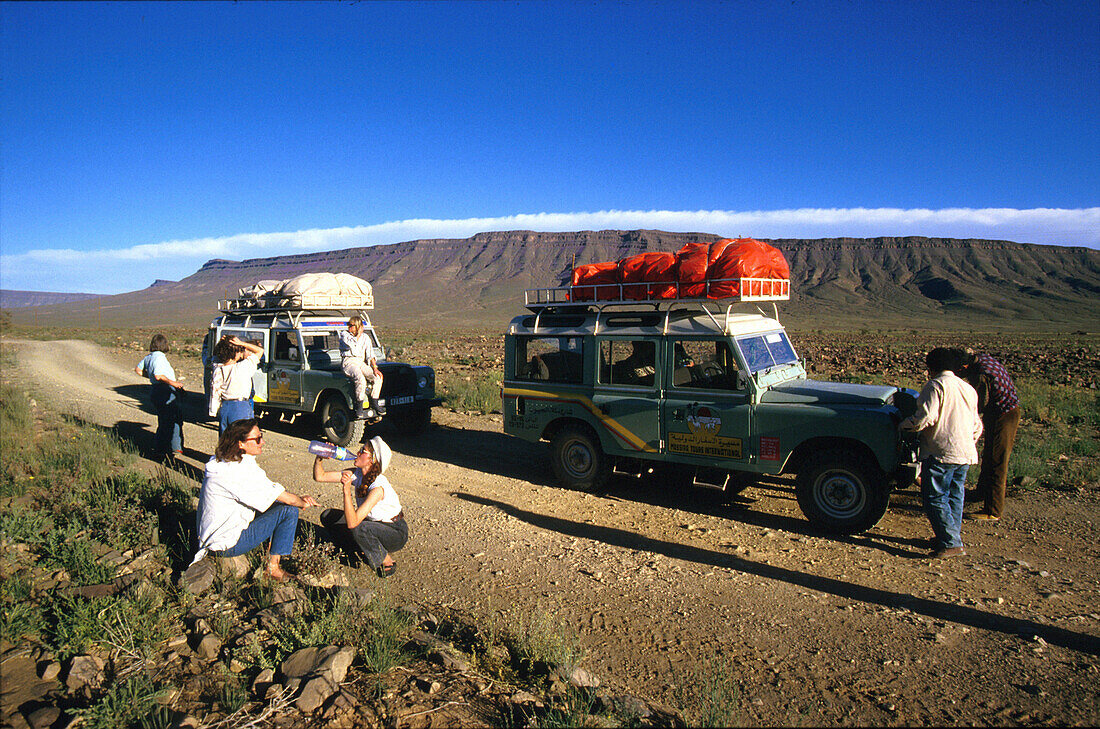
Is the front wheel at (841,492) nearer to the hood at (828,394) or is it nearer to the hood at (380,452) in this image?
the hood at (828,394)

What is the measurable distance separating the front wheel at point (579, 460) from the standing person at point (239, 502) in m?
3.49

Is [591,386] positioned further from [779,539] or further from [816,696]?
[816,696]

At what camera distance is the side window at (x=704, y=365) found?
665 centimetres

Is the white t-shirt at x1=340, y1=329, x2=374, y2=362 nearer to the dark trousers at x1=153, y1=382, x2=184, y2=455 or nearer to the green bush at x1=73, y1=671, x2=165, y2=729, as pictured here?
the dark trousers at x1=153, y1=382, x2=184, y2=455

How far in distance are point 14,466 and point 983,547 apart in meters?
10.0

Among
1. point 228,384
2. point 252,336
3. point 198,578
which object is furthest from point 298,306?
point 198,578

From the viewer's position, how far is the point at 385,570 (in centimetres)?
533

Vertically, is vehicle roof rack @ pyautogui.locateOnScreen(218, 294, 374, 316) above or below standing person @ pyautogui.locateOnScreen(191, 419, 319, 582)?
above

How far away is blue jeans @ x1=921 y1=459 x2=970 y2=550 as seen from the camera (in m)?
5.53

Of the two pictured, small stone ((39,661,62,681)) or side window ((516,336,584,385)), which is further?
side window ((516,336,584,385))

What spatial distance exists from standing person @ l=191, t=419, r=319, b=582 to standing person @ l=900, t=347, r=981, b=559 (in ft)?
17.3

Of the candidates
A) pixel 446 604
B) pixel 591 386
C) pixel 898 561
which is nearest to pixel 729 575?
pixel 898 561

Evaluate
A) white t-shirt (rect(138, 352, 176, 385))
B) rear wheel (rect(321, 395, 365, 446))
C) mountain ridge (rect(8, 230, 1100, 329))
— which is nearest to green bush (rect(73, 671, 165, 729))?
white t-shirt (rect(138, 352, 176, 385))

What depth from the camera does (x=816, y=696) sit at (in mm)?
3682
